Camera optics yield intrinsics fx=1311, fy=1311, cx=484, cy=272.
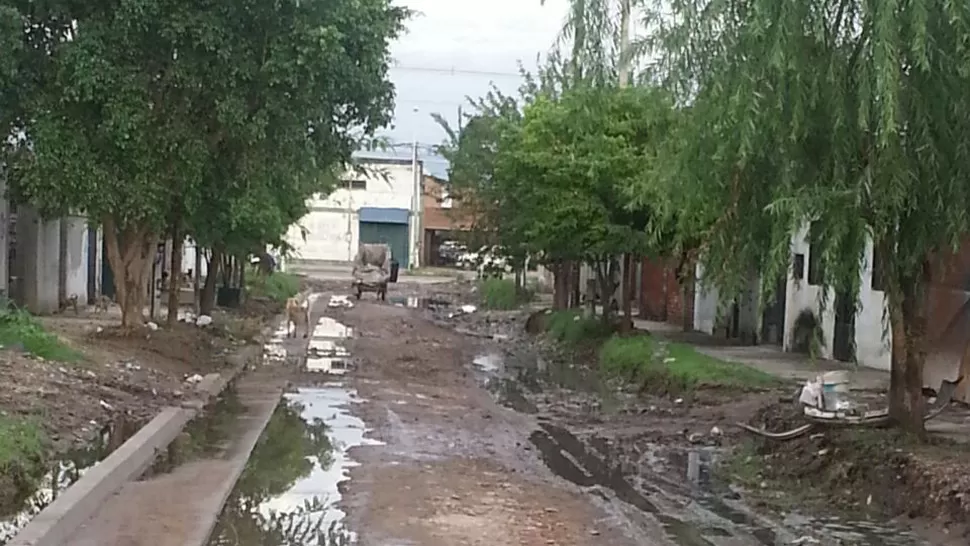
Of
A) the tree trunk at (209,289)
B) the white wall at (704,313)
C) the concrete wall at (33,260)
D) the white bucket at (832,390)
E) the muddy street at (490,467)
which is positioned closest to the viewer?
the muddy street at (490,467)

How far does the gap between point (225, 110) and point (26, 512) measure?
10.3m

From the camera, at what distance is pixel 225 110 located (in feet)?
63.2

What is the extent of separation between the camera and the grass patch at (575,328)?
30531 mm

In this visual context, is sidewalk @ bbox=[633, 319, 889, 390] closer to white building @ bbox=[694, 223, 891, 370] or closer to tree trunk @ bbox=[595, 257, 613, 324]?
white building @ bbox=[694, 223, 891, 370]

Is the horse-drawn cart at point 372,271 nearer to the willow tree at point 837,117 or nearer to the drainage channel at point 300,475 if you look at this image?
the drainage channel at point 300,475

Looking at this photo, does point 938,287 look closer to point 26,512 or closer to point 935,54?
point 935,54

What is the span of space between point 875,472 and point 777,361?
12.0m

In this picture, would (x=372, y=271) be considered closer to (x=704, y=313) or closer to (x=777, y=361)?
(x=704, y=313)

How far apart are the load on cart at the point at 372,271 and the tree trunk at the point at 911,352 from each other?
1466 inches

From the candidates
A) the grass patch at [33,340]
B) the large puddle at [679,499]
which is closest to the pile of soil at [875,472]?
the large puddle at [679,499]

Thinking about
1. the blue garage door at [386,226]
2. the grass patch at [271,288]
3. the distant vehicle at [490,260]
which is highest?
the blue garage door at [386,226]

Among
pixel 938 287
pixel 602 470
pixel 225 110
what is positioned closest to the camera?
pixel 602 470

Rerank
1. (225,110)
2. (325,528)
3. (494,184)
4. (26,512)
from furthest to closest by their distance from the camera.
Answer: (494,184) < (225,110) < (325,528) < (26,512)

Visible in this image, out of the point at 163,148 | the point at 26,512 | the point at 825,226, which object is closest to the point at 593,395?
the point at 163,148
